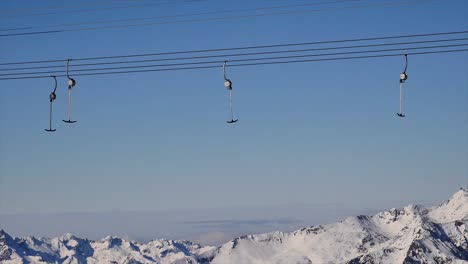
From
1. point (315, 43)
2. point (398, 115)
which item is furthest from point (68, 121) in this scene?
point (398, 115)

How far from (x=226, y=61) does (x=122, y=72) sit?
845 cm

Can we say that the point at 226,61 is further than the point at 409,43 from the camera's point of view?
Yes

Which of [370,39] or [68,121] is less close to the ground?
[370,39]

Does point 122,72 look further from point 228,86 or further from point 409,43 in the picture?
point 409,43

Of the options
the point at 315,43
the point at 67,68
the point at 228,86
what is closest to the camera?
the point at 315,43

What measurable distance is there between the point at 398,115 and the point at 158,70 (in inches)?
747

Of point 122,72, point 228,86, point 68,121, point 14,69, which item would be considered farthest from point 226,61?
point 14,69

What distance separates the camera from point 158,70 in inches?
2517

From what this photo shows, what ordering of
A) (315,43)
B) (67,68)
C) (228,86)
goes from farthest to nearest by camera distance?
(67,68) < (228,86) < (315,43)

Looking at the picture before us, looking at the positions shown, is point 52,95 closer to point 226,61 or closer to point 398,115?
point 226,61

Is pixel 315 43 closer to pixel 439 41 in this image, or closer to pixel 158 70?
pixel 439 41

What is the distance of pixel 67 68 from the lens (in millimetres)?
65812

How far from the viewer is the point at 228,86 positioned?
6169cm

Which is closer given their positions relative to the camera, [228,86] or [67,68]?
[228,86]
